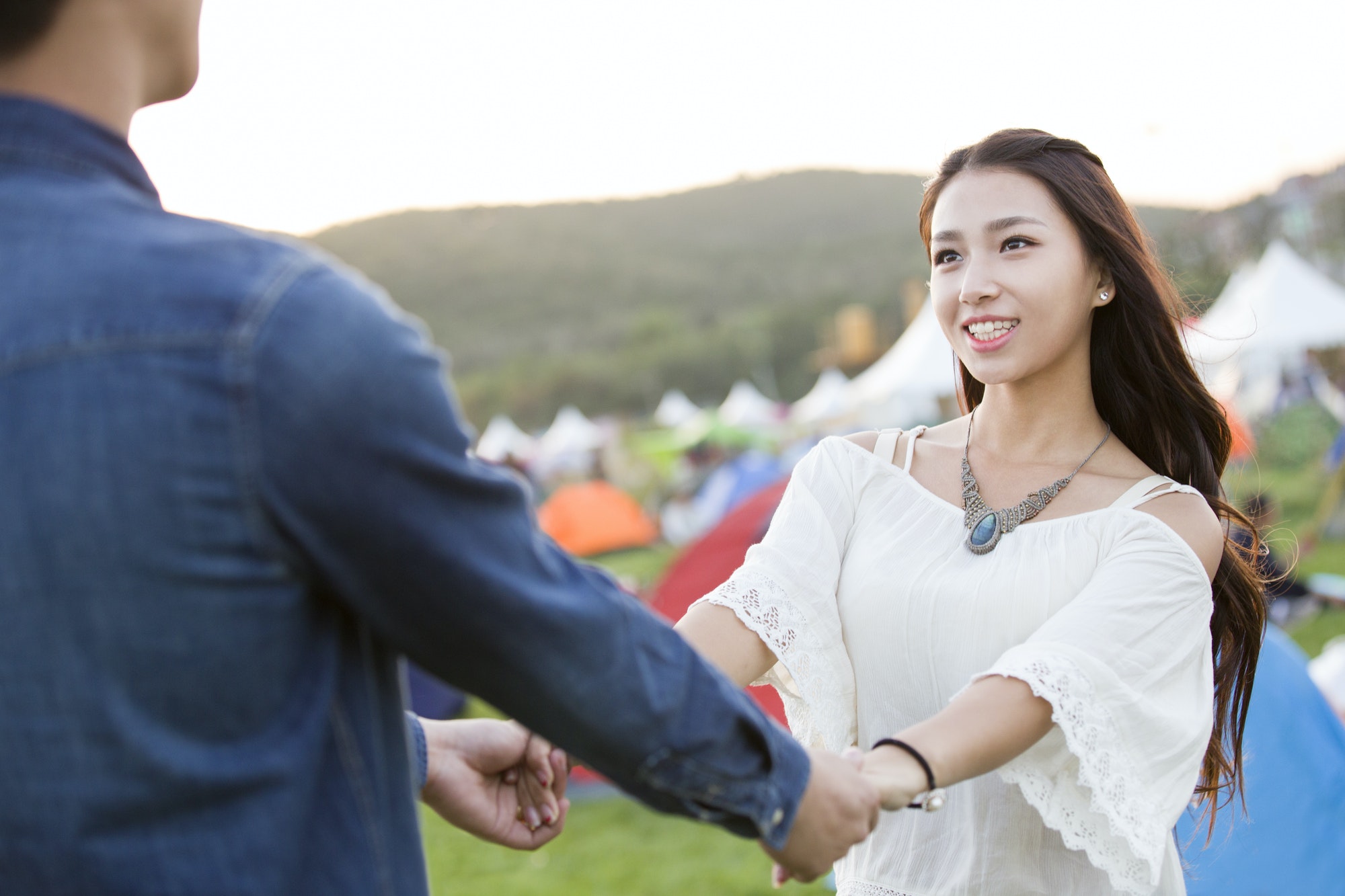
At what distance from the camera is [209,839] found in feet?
3.12

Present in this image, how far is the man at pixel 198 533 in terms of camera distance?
0.91 meters

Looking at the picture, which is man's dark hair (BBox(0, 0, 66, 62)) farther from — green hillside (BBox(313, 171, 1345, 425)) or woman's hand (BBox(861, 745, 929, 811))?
green hillside (BBox(313, 171, 1345, 425))

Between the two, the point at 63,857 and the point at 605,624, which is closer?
the point at 63,857

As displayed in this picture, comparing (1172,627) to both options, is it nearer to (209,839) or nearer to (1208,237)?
(209,839)

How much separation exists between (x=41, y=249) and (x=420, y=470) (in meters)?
0.37

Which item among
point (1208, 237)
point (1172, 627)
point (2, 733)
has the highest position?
point (2, 733)

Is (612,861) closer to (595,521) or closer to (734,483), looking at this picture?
(734,483)

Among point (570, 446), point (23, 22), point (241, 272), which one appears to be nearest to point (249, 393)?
point (241, 272)

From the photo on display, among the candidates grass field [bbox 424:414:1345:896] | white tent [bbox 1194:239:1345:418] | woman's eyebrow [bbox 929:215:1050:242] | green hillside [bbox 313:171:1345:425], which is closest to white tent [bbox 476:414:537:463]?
white tent [bbox 1194:239:1345:418]

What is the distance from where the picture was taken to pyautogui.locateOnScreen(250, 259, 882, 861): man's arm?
3.06 feet

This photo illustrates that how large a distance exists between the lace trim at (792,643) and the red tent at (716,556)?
151 inches

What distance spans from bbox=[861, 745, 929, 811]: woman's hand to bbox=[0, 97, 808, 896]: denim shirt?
2.13ft

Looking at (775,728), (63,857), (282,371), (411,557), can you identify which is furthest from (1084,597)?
(63,857)

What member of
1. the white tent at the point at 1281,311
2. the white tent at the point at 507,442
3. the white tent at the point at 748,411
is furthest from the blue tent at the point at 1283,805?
the white tent at the point at 748,411
